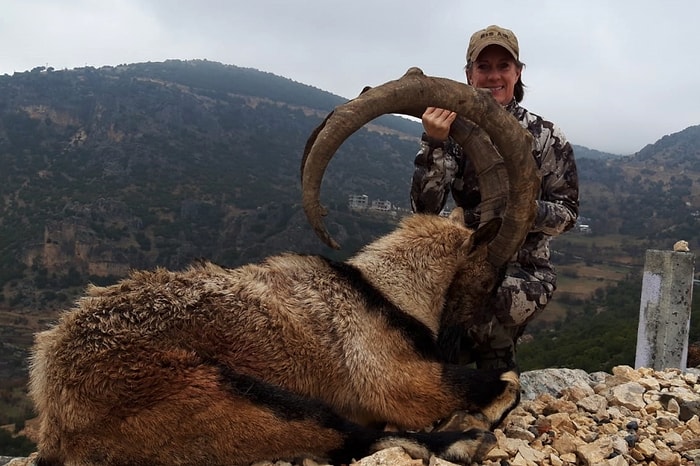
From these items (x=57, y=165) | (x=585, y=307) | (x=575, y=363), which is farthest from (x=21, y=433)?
(x=57, y=165)

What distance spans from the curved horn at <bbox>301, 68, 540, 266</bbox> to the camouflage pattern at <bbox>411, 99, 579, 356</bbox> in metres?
0.78

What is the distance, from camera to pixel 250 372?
4.07m

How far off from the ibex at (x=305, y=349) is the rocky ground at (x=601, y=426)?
11.0 inches

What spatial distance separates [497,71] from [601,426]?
402 centimetres

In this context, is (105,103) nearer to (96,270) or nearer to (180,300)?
(96,270)

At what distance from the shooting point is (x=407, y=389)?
428 cm

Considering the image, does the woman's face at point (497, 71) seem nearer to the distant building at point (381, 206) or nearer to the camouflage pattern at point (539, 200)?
the camouflage pattern at point (539, 200)

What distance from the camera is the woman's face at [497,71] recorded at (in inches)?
254

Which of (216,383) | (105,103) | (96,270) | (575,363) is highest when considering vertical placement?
(105,103)

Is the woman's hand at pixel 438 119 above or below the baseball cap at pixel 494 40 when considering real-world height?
below

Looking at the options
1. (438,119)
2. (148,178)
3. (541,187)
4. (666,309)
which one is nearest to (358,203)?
(148,178)

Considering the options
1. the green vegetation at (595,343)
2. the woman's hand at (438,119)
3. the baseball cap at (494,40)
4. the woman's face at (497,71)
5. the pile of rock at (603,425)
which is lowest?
the green vegetation at (595,343)

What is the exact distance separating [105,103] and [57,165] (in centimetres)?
5646

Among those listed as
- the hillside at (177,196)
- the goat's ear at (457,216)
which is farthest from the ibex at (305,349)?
the hillside at (177,196)
